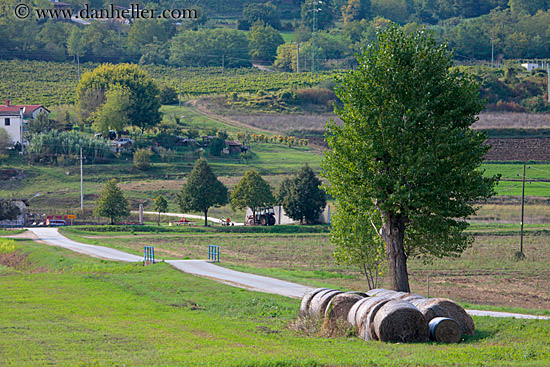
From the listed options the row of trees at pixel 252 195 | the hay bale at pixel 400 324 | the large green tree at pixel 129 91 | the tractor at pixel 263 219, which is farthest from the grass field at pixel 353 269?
the large green tree at pixel 129 91

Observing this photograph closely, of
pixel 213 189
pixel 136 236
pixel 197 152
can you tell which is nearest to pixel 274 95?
pixel 197 152

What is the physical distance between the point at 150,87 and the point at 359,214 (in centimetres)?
9027

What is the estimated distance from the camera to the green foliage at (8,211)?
64.4 metres

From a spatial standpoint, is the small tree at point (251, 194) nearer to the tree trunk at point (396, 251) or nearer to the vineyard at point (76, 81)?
the tree trunk at point (396, 251)

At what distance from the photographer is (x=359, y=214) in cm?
2650

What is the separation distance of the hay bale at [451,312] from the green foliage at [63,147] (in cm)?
7816

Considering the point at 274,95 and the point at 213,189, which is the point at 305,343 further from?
the point at 274,95

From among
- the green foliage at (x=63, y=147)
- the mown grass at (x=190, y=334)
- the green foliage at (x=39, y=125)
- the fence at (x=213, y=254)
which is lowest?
the fence at (x=213, y=254)

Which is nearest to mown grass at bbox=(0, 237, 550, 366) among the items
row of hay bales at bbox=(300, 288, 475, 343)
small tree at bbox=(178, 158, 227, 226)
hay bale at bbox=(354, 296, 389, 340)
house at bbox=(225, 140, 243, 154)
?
hay bale at bbox=(354, 296, 389, 340)

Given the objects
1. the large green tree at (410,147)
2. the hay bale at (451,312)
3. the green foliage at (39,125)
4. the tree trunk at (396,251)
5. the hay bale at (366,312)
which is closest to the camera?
the hay bale at (366,312)

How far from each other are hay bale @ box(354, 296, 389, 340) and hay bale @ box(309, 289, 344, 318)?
4.58 ft

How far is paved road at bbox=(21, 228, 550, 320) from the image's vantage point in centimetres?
2706

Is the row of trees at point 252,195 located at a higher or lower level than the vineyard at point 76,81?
lower

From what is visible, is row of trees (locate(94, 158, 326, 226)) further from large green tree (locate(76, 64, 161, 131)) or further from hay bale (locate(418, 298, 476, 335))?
hay bale (locate(418, 298, 476, 335))
